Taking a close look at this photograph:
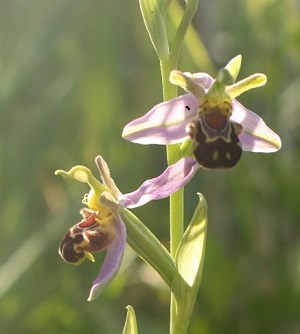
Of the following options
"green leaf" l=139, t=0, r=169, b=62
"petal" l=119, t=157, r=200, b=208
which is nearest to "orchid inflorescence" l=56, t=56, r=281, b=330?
"petal" l=119, t=157, r=200, b=208

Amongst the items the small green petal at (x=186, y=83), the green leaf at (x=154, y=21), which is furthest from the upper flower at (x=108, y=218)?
the green leaf at (x=154, y=21)

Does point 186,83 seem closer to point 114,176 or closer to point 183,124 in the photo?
point 183,124

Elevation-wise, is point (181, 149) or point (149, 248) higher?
point (181, 149)

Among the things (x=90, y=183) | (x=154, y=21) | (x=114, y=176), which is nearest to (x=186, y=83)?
(x=154, y=21)

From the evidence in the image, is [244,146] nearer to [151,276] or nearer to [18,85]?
[151,276]

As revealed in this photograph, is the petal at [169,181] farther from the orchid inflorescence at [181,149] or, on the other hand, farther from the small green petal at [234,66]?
the small green petal at [234,66]

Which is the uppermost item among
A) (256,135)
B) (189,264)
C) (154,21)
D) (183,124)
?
(154,21)

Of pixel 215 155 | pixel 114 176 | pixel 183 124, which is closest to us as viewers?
pixel 215 155
